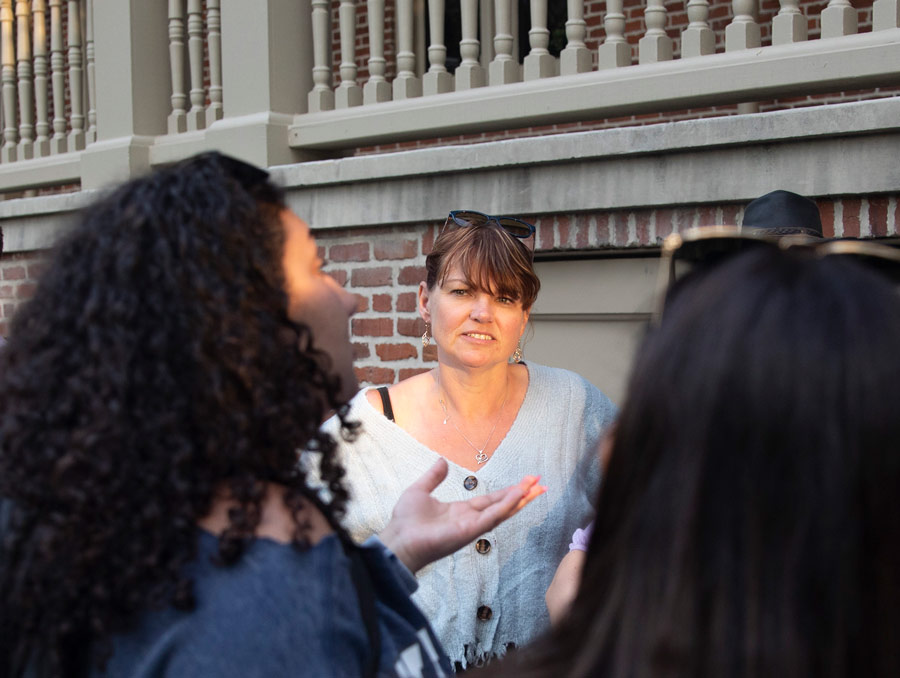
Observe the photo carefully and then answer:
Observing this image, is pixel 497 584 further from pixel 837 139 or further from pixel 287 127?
pixel 287 127

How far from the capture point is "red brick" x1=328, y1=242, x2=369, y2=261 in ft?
13.7

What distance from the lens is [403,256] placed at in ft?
13.4

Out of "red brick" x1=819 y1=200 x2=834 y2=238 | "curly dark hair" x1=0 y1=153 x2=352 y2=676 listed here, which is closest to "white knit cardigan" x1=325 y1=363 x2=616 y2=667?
"red brick" x1=819 y1=200 x2=834 y2=238

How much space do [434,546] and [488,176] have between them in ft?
8.17

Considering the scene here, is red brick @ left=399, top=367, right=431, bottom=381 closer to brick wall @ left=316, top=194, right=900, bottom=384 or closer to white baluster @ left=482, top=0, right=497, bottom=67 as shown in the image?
brick wall @ left=316, top=194, right=900, bottom=384

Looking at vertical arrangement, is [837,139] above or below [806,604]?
above

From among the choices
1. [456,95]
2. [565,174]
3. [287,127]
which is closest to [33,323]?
[565,174]

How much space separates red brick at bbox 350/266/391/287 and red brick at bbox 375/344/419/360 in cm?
27

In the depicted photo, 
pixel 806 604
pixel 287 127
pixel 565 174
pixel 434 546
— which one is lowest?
pixel 434 546

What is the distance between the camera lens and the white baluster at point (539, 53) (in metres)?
4.00

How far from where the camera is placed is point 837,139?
3.09m

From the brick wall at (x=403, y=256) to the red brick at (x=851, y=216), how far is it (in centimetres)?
40

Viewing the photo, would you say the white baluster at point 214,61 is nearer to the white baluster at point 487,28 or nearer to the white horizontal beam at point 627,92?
the white horizontal beam at point 627,92

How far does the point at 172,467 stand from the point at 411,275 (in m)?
2.98
